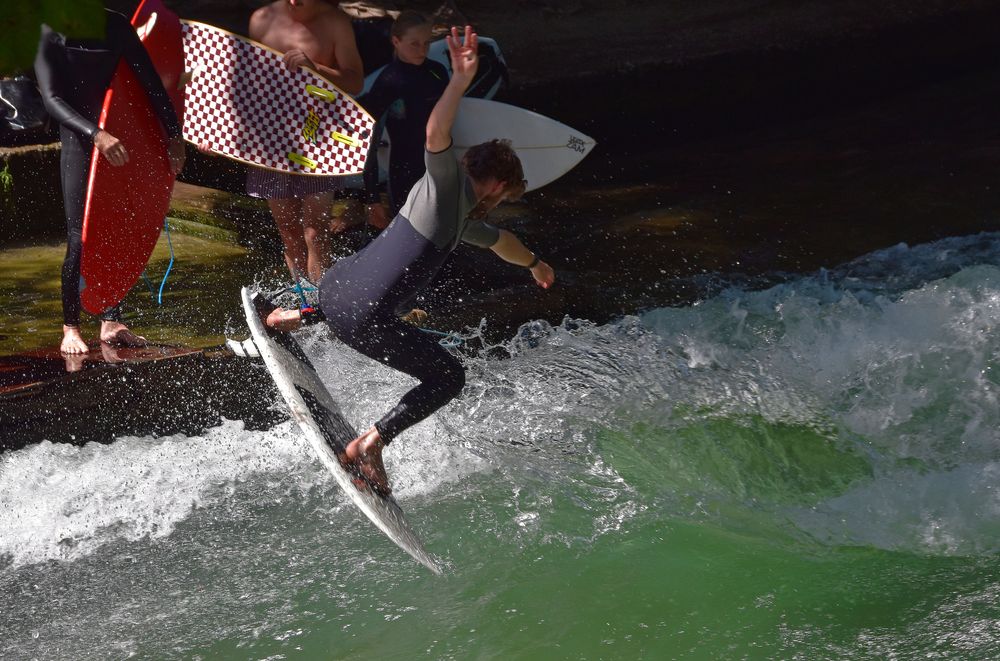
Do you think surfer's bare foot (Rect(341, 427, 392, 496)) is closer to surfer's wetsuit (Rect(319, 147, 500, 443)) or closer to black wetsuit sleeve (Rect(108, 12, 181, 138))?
surfer's wetsuit (Rect(319, 147, 500, 443))

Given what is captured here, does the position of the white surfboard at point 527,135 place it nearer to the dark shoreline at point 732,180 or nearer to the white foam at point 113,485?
the dark shoreline at point 732,180

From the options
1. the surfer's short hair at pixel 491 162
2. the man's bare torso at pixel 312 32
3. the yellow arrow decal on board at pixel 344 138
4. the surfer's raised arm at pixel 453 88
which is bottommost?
the yellow arrow decal on board at pixel 344 138

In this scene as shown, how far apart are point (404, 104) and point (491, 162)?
6.52ft

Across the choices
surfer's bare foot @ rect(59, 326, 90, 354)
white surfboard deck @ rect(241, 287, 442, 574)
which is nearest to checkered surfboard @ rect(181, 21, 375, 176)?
surfer's bare foot @ rect(59, 326, 90, 354)

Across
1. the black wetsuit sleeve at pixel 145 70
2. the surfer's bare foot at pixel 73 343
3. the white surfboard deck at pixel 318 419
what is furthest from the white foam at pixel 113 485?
the black wetsuit sleeve at pixel 145 70

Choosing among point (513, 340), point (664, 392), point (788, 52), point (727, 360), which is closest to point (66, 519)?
point (513, 340)

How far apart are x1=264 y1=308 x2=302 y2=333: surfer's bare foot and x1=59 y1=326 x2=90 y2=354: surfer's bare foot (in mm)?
1104

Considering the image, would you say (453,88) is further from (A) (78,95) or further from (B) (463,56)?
(A) (78,95)

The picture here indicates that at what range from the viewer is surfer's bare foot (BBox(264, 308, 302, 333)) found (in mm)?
4062

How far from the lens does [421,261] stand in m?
3.75

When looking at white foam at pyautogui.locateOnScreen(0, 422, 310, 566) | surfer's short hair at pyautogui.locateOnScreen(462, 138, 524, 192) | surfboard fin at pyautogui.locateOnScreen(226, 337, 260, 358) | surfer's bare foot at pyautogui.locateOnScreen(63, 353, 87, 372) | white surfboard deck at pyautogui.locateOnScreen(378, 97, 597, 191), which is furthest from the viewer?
white surfboard deck at pyautogui.locateOnScreen(378, 97, 597, 191)

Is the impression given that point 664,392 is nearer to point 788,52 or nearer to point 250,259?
point 250,259

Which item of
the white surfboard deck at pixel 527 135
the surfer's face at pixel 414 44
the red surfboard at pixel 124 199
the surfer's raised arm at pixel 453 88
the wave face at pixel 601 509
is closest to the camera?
the surfer's raised arm at pixel 453 88

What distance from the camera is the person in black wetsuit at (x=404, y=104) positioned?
5441 millimetres
